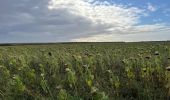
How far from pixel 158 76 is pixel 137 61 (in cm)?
96

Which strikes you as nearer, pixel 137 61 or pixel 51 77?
pixel 137 61

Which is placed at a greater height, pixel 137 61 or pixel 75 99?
pixel 137 61

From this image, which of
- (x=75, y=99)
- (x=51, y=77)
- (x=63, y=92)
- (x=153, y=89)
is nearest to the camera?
(x=63, y=92)

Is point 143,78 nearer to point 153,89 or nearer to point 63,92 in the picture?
point 153,89

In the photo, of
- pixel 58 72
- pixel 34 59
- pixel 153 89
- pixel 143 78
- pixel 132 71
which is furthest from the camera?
pixel 34 59

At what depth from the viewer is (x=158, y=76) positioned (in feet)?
20.8

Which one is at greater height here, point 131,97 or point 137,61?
point 137,61

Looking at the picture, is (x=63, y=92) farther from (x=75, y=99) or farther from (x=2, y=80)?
(x=2, y=80)

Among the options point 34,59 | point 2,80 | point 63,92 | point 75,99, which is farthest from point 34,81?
point 34,59

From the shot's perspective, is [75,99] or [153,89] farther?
[153,89]

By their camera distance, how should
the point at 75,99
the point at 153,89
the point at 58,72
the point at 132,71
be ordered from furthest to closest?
the point at 58,72 → the point at 132,71 → the point at 153,89 → the point at 75,99

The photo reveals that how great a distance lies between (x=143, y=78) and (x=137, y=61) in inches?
30.9

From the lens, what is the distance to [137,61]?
7219 millimetres

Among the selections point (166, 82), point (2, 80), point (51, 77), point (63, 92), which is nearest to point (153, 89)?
point (166, 82)
